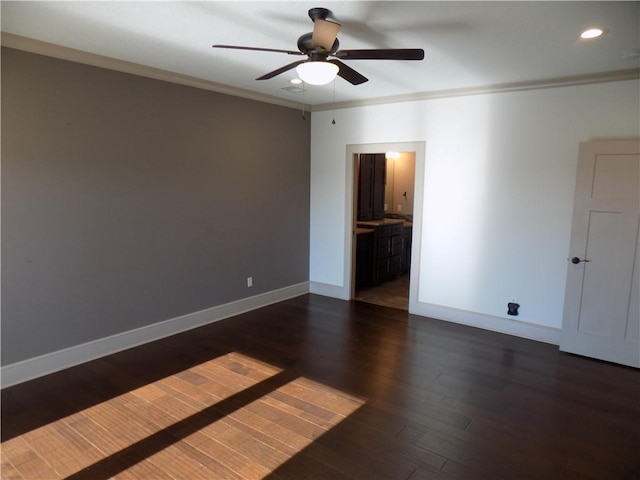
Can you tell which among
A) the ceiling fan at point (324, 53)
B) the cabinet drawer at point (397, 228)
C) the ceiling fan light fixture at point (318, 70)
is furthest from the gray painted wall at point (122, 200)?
the cabinet drawer at point (397, 228)

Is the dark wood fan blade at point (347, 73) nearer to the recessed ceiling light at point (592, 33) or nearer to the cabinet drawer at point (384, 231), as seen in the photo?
the recessed ceiling light at point (592, 33)

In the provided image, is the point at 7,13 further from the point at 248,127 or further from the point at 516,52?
the point at 516,52

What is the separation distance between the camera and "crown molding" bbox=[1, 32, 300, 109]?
2.90 meters

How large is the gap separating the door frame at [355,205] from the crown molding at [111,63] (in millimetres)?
1442

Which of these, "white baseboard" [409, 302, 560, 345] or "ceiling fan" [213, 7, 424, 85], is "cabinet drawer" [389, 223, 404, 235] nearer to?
"white baseboard" [409, 302, 560, 345]

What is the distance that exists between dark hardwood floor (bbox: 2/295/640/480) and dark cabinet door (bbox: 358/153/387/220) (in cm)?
266

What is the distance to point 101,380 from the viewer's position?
10.5 ft

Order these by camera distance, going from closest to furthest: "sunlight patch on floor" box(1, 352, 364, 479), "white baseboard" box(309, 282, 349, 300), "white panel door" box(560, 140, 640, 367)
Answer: "sunlight patch on floor" box(1, 352, 364, 479), "white panel door" box(560, 140, 640, 367), "white baseboard" box(309, 282, 349, 300)

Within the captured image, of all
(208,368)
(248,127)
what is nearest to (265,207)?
(248,127)

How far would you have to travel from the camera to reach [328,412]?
9.21ft

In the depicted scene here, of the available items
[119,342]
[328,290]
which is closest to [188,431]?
[119,342]

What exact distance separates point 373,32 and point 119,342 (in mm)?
3372

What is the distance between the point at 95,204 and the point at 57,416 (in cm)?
167

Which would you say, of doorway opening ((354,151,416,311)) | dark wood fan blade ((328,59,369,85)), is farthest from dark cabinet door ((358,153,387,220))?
dark wood fan blade ((328,59,369,85))
